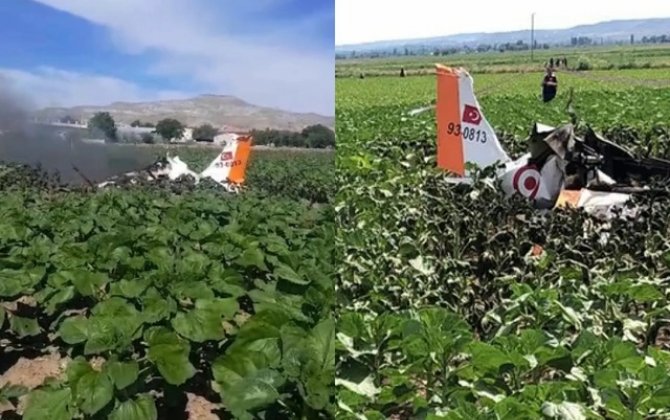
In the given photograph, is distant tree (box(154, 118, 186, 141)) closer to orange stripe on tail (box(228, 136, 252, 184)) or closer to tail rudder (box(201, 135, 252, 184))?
tail rudder (box(201, 135, 252, 184))

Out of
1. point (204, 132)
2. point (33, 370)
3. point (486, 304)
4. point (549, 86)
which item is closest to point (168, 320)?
point (33, 370)

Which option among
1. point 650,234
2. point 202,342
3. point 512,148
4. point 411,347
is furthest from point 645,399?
point 512,148

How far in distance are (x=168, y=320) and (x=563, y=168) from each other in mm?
3061

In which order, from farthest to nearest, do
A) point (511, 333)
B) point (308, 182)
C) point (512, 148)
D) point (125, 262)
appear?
point (308, 182)
point (512, 148)
point (125, 262)
point (511, 333)

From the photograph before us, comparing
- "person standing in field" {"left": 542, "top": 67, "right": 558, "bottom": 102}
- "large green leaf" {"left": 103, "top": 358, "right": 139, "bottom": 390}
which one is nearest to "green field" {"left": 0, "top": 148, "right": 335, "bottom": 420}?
"large green leaf" {"left": 103, "top": 358, "right": 139, "bottom": 390}

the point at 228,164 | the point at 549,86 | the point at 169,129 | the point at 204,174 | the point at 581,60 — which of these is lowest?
the point at 204,174

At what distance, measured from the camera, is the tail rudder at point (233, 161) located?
29.1ft

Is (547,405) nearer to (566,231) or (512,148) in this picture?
(566,231)

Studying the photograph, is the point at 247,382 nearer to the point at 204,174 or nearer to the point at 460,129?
the point at 460,129

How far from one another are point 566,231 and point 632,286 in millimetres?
1470

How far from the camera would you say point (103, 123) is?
8.07m

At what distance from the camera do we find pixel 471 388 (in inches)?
62.8

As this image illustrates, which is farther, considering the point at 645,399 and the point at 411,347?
the point at 411,347

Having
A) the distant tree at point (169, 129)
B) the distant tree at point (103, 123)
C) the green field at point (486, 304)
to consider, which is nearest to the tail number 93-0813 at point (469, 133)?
the green field at point (486, 304)
